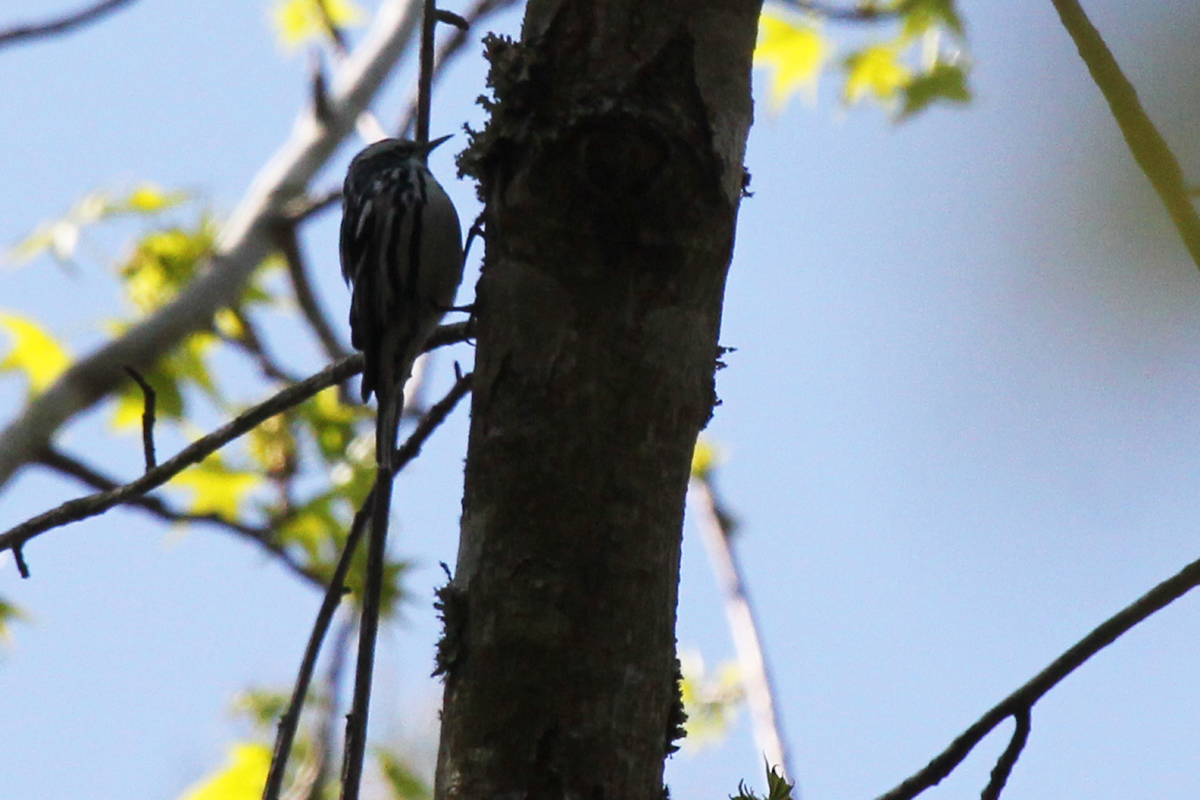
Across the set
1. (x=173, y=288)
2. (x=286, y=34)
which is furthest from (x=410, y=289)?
(x=286, y=34)

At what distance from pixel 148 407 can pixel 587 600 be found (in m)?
1.27

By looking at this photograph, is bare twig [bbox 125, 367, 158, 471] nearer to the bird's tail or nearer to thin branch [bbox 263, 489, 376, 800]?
thin branch [bbox 263, 489, 376, 800]

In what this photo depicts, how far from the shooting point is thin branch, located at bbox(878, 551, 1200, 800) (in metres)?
1.75

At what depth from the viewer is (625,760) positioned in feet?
6.25

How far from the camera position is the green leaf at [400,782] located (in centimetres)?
699

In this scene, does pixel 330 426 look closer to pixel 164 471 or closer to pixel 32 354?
pixel 32 354

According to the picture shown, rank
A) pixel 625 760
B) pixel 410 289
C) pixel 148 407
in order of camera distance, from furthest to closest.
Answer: pixel 410 289 → pixel 148 407 → pixel 625 760

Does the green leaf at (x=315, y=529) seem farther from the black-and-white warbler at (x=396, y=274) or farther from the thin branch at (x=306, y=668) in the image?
the thin branch at (x=306, y=668)

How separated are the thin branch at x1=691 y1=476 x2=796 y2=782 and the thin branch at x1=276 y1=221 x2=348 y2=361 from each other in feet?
6.11

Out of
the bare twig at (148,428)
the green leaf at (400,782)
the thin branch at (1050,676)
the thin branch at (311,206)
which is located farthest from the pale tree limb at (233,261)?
the thin branch at (1050,676)

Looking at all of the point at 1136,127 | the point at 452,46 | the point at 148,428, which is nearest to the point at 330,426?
the point at 452,46

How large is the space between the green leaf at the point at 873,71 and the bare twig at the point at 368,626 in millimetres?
5497

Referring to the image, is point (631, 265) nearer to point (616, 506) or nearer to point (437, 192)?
point (616, 506)

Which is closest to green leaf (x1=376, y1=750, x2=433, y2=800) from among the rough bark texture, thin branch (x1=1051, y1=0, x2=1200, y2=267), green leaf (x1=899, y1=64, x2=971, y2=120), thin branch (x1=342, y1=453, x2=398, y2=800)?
green leaf (x1=899, y1=64, x2=971, y2=120)
